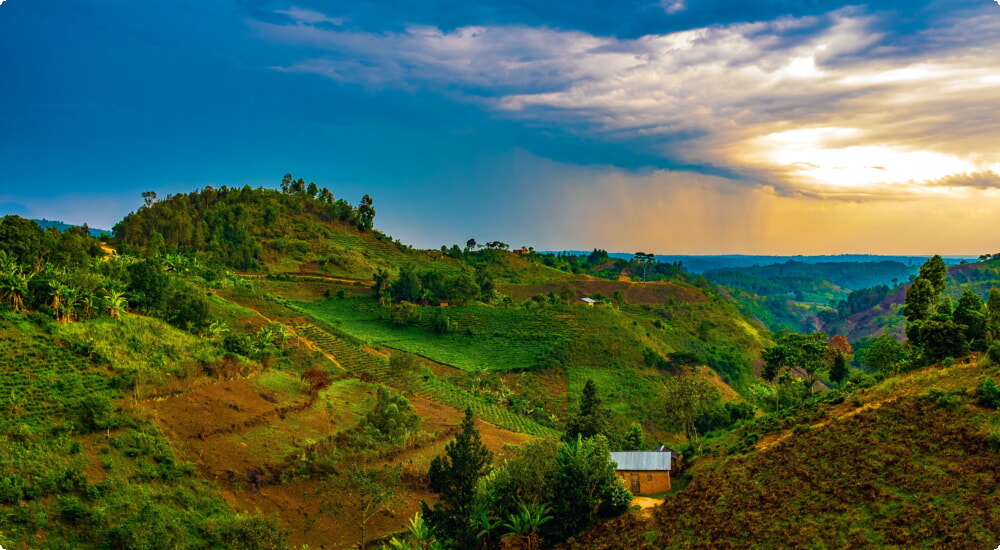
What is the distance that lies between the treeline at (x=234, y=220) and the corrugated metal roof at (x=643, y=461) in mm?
66767

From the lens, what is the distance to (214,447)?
109 feet

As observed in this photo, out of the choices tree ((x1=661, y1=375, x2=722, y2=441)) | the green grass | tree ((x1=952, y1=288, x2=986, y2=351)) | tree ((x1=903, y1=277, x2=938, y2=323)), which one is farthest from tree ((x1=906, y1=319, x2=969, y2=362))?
the green grass

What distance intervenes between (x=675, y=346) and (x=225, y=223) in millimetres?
77406

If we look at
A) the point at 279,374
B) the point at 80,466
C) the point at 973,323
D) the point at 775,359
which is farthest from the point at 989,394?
the point at 279,374

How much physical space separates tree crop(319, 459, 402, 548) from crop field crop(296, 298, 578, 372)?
3550 cm

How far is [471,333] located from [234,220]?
52.7m

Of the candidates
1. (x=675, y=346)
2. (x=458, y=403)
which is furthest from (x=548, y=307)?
(x=458, y=403)

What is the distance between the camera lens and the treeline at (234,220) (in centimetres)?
9506

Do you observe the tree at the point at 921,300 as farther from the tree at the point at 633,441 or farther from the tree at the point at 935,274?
the tree at the point at 633,441

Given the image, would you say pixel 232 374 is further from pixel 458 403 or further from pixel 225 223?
pixel 225 223

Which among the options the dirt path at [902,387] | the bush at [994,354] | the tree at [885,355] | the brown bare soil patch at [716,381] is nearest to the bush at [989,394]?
the dirt path at [902,387]

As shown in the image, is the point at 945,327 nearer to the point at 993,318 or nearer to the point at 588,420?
the point at 993,318

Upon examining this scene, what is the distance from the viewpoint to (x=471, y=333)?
82625mm

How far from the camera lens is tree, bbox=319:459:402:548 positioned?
30.6 meters
